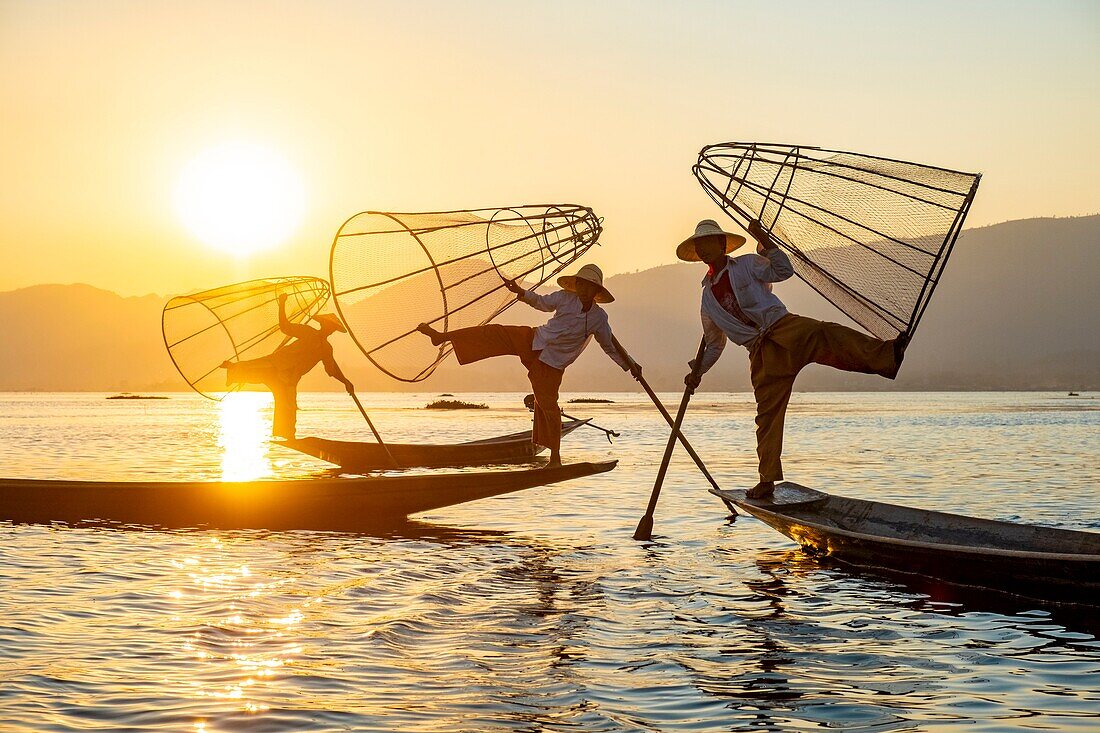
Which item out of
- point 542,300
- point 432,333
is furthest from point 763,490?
point 432,333

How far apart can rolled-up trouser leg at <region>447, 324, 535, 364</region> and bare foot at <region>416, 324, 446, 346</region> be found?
128 mm

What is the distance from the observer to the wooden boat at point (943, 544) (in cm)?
754

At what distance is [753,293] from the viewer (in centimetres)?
988

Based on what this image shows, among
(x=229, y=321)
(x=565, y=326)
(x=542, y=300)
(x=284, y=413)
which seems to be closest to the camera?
(x=542, y=300)

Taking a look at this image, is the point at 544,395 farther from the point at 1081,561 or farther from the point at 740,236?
the point at 1081,561

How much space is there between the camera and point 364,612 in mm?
8141

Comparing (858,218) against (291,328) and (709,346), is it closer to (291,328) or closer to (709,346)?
(709,346)

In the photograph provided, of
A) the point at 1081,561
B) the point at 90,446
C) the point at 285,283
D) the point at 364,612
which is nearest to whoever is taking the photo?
the point at 1081,561

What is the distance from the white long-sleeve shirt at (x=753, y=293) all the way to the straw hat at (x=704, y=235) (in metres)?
0.32

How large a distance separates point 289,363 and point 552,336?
5430mm

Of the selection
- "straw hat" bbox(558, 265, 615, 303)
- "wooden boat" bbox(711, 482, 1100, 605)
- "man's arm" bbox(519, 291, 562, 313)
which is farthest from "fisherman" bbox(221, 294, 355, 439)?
"wooden boat" bbox(711, 482, 1100, 605)

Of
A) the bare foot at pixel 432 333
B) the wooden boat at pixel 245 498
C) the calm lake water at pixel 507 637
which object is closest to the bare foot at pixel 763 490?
the calm lake water at pixel 507 637

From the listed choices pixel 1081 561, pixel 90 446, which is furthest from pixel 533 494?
pixel 90 446

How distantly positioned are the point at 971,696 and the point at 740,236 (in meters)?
5.53
